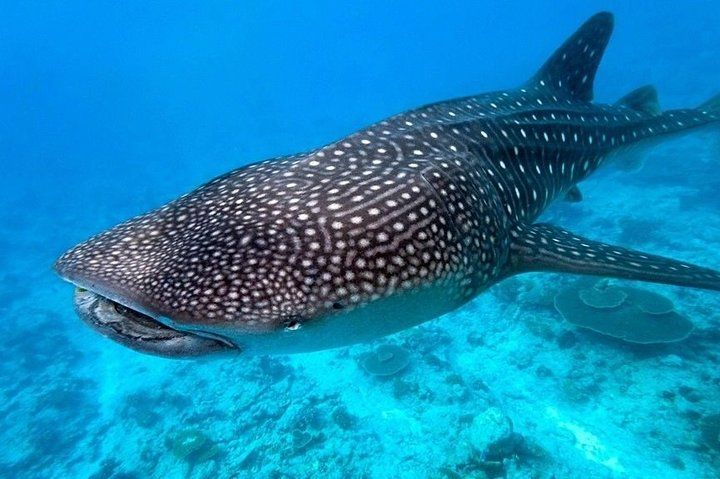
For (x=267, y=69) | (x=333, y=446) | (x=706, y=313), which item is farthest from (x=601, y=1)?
(x=333, y=446)

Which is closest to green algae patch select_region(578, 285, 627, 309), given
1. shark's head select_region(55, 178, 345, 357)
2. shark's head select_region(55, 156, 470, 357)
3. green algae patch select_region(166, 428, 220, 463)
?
shark's head select_region(55, 156, 470, 357)

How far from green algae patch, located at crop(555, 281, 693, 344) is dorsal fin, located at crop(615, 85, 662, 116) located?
515 centimetres

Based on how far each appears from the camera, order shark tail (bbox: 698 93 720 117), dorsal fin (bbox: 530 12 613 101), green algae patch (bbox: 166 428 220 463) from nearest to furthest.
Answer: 1. dorsal fin (bbox: 530 12 613 101)
2. shark tail (bbox: 698 93 720 117)
3. green algae patch (bbox: 166 428 220 463)

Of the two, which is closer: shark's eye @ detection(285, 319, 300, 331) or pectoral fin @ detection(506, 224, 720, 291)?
shark's eye @ detection(285, 319, 300, 331)

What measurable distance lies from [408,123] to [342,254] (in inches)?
98.7

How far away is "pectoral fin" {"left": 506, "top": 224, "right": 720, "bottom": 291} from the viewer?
435cm

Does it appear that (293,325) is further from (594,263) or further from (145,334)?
(594,263)

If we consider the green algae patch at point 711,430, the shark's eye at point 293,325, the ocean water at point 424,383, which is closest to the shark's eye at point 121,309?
the shark's eye at point 293,325

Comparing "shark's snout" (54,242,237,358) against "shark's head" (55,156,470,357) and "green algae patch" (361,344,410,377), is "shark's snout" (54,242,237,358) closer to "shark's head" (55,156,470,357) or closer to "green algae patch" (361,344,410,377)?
"shark's head" (55,156,470,357)

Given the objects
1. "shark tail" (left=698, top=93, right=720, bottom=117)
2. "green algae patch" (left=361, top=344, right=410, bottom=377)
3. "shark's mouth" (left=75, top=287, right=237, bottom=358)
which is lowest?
"green algae patch" (left=361, top=344, right=410, bottom=377)

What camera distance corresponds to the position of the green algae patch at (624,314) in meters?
10.1

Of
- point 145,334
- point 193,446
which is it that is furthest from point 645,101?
point 193,446

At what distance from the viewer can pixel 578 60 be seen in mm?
7504

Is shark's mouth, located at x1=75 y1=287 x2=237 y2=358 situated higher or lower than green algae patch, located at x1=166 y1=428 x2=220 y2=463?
higher
